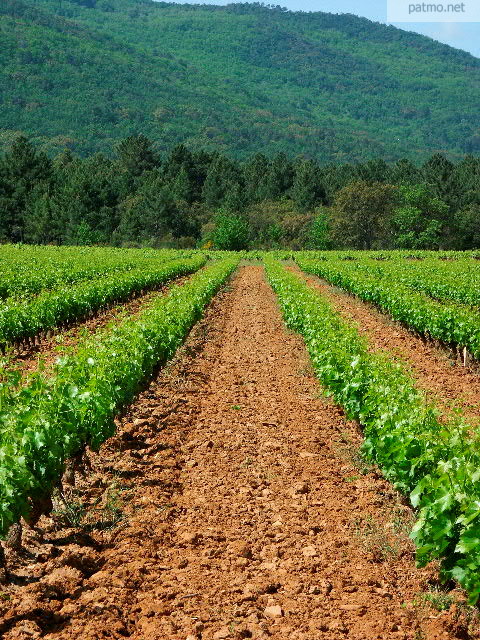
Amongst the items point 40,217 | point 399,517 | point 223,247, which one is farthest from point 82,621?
point 40,217

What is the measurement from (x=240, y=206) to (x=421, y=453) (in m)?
86.2

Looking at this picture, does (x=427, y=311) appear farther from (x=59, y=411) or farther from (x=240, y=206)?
(x=240, y=206)

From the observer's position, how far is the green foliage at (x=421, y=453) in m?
4.96

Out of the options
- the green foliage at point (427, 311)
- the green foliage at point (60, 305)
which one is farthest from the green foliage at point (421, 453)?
the green foliage at point (60, 305)

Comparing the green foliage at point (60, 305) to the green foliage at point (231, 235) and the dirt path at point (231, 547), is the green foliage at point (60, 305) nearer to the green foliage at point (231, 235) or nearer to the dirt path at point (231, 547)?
the dirt path at point (231, 547)

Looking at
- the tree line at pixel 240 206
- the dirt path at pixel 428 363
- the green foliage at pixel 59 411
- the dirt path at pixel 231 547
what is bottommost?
the dirt path at pixel 231 547

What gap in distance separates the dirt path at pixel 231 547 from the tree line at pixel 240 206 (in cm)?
6294

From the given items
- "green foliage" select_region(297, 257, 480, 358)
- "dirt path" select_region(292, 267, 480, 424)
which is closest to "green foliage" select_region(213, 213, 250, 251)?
"green foliage" select_region(297, 257, 480, 358)

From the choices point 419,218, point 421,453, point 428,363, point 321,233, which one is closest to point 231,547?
point 421,453

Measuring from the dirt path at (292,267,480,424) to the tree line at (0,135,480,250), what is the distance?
5126 cm

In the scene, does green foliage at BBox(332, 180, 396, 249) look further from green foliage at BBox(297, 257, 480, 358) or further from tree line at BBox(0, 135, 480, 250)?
green foliage at BBox(297, 257, 480, 358)

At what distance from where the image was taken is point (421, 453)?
627 cm

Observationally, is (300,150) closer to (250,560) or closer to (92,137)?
(92,137)

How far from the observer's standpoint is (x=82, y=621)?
5211 millimetres
